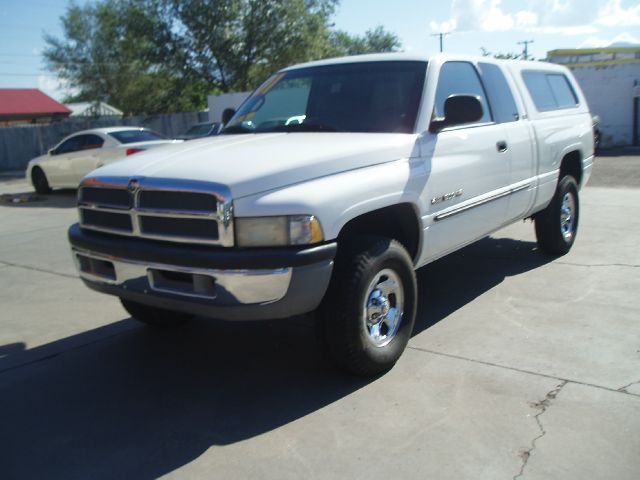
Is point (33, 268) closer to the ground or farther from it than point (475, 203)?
closer to the ground

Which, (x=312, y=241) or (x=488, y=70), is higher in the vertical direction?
(x=488, y=70)

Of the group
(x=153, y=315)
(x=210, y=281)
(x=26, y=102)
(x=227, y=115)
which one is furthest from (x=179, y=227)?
(x=26, y=102)

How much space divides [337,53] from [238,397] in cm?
3463

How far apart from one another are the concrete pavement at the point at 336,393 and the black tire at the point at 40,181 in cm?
1061

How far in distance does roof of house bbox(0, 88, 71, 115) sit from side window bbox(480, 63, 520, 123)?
49577 millimetres

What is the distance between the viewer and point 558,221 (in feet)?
21.9

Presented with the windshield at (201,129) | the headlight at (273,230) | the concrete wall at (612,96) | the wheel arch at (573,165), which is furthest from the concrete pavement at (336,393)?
the concrete wall at (612,96)

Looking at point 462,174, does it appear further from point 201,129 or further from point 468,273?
point 201,129

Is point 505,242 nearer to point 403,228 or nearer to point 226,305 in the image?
point 403,228

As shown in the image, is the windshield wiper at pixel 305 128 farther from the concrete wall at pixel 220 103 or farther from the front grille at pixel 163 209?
the concrete wall at pixel 220 103

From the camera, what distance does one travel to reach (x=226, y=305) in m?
3.41

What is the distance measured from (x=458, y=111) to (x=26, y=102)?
53425mm

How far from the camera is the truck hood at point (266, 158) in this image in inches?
136

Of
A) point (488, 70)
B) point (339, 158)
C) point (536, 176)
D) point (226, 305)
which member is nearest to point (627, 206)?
point (536, 176)
